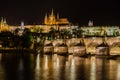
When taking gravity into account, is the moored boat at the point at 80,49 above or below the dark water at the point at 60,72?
above

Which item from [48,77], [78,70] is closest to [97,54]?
[78,70]

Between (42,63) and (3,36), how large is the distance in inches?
1562

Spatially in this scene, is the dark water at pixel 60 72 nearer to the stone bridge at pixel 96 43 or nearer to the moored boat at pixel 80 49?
the stone bridge at pixel 96 43

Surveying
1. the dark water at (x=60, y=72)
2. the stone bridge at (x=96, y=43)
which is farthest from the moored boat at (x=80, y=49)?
the dark water at (x=60, y=72)

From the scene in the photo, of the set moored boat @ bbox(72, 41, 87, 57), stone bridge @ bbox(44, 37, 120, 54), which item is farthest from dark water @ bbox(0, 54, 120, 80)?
moored boat @ bbox(72, 41, 87, 57)

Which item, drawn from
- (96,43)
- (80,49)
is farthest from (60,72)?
(80,49)

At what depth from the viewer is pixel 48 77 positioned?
3177 centimetres

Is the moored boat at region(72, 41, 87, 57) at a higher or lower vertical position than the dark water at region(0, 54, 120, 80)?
higher

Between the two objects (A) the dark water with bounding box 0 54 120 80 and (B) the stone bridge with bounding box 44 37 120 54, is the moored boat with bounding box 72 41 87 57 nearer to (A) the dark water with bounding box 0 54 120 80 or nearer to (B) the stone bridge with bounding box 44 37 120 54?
(B) the stone bridge with bounding box 44 37 120 54

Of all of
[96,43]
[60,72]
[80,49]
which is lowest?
[60,72]

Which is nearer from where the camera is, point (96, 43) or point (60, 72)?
point (60, 72)

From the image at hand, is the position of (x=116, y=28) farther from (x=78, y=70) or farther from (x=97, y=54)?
(x=78, y=70)

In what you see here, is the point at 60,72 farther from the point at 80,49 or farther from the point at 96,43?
the point at 80,49

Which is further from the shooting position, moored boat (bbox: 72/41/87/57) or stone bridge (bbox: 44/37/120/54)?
moored boat (bbox: 72/41/87/57)
